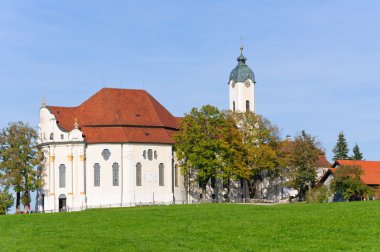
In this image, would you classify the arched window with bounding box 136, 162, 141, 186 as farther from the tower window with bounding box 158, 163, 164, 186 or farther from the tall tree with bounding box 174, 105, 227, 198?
the tall tree with bounding box 174, 105, 227, 198

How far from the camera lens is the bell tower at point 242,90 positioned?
105312mm

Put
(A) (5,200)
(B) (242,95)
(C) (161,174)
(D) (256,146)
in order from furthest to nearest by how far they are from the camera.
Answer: (B) (242,95)
(D) (256,146)
(C) (161,174)
(A) (5,200)

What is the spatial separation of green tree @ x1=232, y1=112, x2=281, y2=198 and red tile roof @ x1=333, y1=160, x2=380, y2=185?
810 centimetres

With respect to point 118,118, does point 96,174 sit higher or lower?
lower

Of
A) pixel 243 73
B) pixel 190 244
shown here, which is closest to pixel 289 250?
pixel 190 244

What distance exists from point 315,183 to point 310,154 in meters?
5.19

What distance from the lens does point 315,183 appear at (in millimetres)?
93125

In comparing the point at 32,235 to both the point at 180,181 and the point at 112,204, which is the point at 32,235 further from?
the point at 180,181

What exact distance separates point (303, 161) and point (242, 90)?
1876cm

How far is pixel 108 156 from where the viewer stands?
88.8 metres

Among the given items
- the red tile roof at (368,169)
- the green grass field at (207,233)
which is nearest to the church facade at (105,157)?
the red tile roof at (368,169)

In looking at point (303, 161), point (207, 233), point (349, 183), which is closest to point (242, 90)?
point (303, 161)

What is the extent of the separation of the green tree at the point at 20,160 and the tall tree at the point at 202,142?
54.1 ft

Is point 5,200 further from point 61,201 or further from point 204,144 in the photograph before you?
point 204,144
